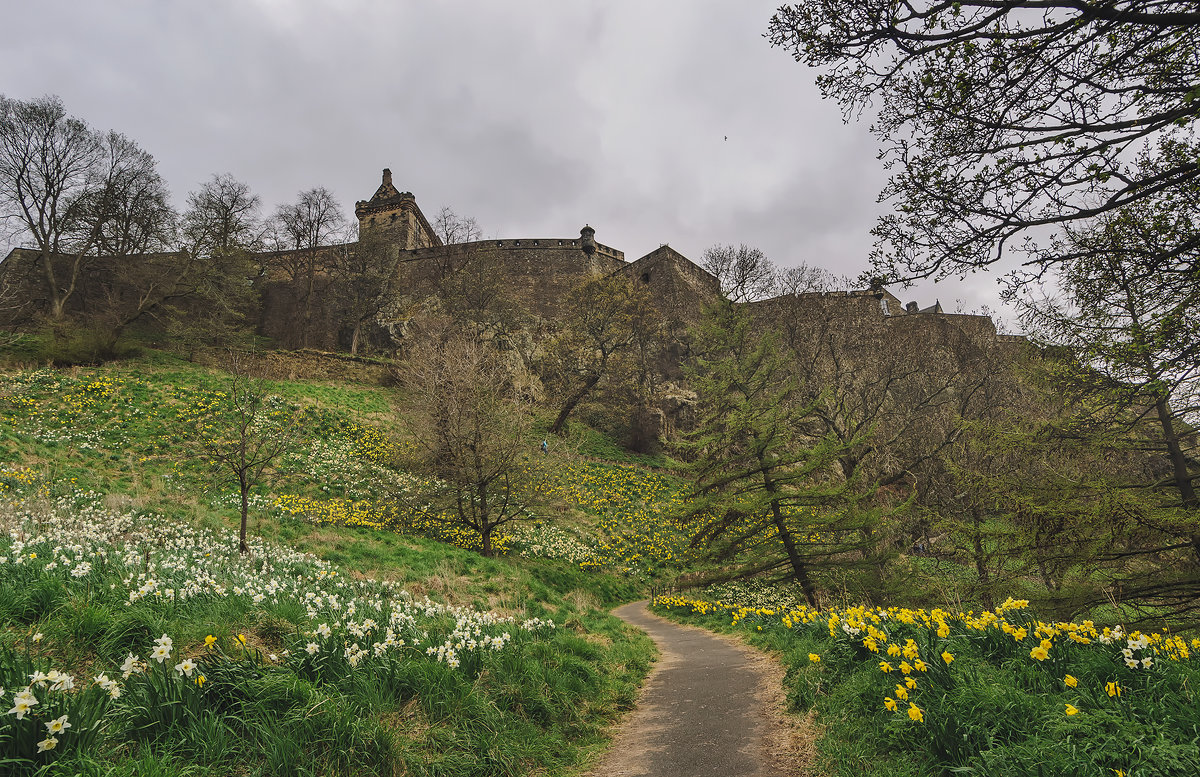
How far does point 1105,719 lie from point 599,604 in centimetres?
1387

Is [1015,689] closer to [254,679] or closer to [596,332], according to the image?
[254,679]

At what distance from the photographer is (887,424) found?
79.2 feet

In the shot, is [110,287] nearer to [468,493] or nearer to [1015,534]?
[468,493]

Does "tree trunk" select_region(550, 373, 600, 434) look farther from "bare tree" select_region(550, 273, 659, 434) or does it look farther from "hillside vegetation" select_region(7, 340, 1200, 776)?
"hillside vegetation" select_region(7, 340, 1200, 776)

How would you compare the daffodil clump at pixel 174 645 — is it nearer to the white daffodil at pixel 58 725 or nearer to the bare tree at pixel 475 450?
the white daffodil at pixel 58 725

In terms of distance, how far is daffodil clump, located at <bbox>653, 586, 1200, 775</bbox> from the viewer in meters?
2.91

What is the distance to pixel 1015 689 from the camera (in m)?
3.54

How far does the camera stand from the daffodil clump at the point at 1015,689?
9.54 feet

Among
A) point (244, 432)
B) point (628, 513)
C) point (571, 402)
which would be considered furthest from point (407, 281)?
point (244, 432)

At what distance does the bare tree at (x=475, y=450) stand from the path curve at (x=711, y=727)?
9.36m

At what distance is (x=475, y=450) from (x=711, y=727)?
40.3ft

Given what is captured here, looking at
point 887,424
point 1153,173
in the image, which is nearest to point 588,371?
point 887,424

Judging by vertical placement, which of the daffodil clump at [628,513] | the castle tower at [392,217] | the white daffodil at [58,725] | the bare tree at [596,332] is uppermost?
the castle tower at [392,217]

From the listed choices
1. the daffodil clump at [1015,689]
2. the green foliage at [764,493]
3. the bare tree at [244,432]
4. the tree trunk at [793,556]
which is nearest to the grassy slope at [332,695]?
the bare tree at [244,432]
